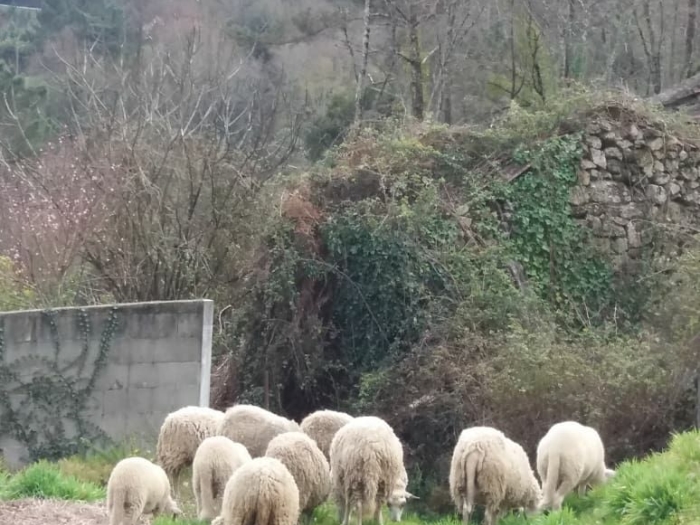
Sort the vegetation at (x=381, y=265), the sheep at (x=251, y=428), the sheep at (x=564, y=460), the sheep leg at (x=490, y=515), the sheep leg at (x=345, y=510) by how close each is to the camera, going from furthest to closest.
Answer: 1. the vegetation at (x=381, y=265)
2. the sheep at (x=251, y=428)
3. the sheep at (x=564, y=460)
4. the sheep leg at (x=490, y=515)
5. the sheep leg at (x=345, y=510)

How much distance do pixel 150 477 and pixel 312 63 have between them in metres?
25.3

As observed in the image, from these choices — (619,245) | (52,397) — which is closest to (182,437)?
(52,397)

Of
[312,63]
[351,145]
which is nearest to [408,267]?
[351,145]

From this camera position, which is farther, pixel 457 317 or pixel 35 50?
pixel 35 50

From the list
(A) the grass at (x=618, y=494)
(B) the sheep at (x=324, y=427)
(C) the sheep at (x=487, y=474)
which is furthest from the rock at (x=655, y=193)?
(C) the sheep at (x=487, y=474)

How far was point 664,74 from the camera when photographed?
103 ft

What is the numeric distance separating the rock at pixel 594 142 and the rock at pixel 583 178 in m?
0.52

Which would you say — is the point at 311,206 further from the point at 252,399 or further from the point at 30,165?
the point at 30,165

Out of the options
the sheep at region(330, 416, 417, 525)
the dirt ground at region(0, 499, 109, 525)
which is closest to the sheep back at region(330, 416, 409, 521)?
the sheep at region(330, 416, 417, 525)

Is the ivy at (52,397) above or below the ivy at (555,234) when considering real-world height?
below

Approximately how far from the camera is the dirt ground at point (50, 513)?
8.86 meters

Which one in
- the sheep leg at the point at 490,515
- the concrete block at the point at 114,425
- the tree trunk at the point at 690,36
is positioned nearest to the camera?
the sheep leg at the point at 490,515

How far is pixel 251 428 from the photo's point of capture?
401 inches

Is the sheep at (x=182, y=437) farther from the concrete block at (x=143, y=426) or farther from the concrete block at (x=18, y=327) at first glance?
the concrete block at (x=18, y=327)
